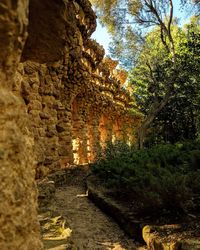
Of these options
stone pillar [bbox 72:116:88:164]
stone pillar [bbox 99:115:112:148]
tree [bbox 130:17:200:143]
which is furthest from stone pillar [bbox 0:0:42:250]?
stone pillar [bbox 99:115:112:148]

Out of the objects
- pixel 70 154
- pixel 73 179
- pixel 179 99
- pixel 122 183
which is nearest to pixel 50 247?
pixel 122 183

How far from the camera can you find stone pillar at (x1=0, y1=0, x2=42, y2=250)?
101cm

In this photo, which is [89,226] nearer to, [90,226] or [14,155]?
[90,226]

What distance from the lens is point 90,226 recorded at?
4980 millimetres

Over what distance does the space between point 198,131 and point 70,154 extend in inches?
278

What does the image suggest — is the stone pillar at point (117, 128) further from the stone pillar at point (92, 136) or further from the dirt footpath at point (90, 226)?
the dirt footpath at point (90, 226)

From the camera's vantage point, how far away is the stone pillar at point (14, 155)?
1015 mm

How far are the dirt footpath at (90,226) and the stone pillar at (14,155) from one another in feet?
10.1

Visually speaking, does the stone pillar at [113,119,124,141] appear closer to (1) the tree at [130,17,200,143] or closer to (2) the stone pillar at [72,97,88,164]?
(1) the tree at [130,17,200,143]

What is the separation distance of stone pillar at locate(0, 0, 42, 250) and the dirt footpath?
3.09 meters

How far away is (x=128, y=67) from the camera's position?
17125 millimetres

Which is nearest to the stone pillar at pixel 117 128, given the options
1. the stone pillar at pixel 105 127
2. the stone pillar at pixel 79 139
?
the stone pillar at pixel 105 127

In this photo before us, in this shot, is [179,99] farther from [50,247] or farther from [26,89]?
[50,247]

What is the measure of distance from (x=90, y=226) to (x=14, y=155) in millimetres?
4161
